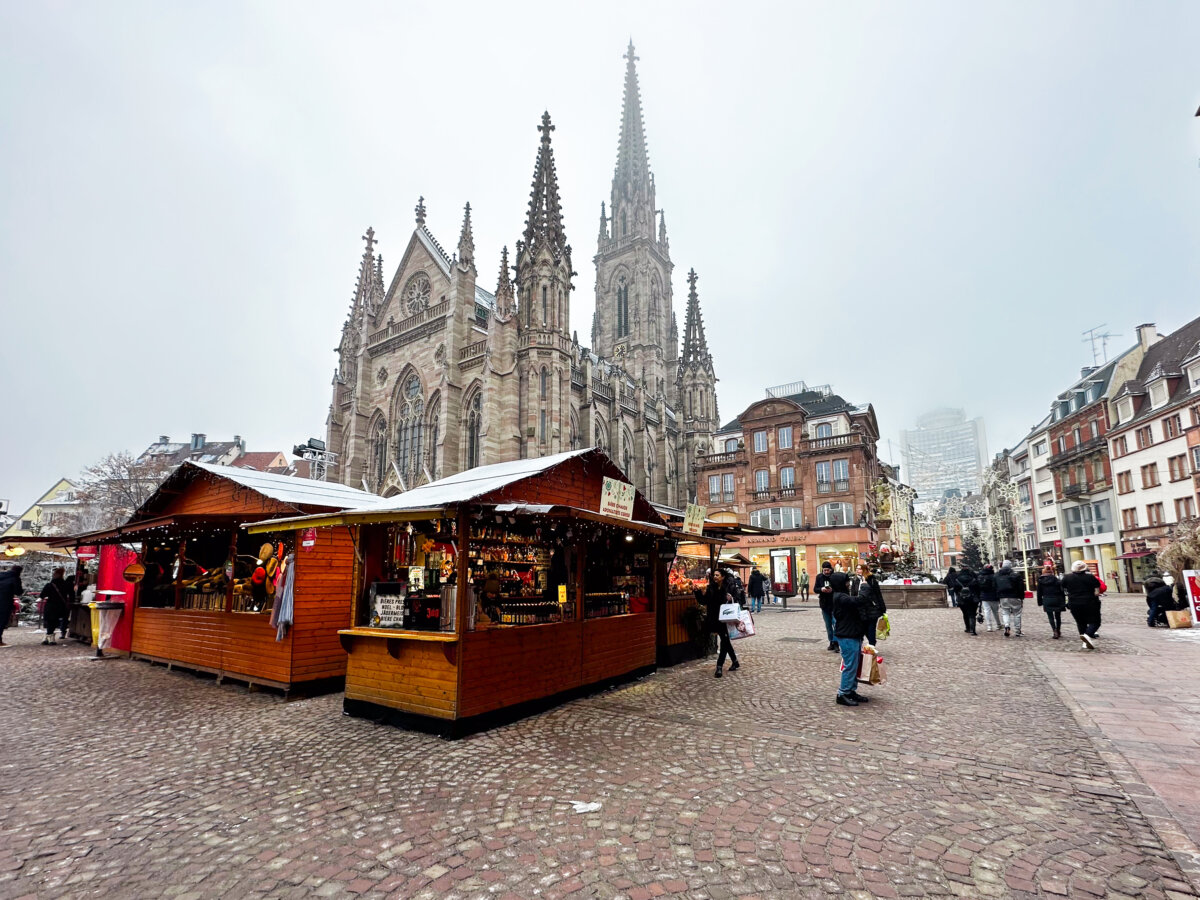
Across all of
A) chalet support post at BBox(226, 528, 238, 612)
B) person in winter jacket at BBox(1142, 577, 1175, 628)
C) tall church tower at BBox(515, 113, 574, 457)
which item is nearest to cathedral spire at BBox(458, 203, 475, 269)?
tall church tower at BBox(515, 113, 574, 457)

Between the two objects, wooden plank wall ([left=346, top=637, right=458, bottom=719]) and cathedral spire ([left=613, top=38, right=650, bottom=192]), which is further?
cathedral spire ([left=613, top=38, right=650, bottom=192])

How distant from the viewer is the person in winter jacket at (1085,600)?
1145cm

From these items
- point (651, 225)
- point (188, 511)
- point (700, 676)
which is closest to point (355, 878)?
point (700, 676)

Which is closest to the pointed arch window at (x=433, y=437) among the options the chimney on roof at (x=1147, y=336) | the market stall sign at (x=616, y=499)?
the market stall sign at (x=616, y=499)

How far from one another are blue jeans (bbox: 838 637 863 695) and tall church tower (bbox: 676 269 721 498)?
1563 inches

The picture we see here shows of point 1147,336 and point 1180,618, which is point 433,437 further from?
point 1147,336

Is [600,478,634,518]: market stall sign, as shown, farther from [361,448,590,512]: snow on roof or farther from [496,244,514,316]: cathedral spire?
[496,244,514,316]: cathedral spire

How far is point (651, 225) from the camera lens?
63.4 meters

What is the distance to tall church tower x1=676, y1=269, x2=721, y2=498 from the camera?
159 ft

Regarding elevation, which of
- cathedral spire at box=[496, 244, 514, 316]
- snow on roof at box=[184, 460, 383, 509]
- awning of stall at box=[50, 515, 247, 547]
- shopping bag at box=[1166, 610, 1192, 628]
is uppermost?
cathedral spire at box=[496, 244, 514, 316]

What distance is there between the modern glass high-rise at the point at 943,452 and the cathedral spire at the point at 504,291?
13630 cm

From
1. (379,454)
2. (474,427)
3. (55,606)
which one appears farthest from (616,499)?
(379,454)

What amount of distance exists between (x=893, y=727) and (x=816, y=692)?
1935mm

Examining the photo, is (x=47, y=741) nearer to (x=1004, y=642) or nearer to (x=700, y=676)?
(x=700, y=676)
